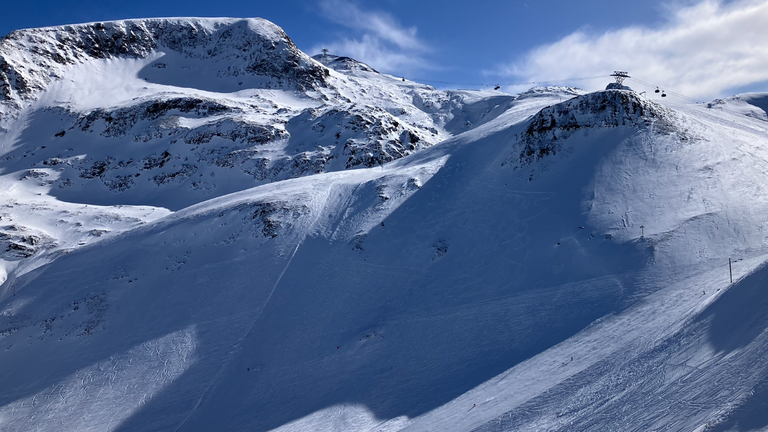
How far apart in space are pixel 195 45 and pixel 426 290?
69.4 meters

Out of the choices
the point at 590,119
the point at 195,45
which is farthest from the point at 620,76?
the point at 195,45

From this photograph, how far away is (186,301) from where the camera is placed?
27.1 metres

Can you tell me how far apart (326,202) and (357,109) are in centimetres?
2405

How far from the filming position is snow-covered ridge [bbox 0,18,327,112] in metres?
65.4

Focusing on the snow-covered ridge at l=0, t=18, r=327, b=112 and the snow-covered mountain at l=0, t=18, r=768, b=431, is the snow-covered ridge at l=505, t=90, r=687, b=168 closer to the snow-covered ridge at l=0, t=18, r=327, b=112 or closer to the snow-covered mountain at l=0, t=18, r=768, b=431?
the snow-covered mountain at l=0, t=18, r=768, b=431

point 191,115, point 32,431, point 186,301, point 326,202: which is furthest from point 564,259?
point 191,115

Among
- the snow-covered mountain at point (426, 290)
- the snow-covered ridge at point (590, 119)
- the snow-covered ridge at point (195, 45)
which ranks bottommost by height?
the snow-covered mountain at point (426, 290)

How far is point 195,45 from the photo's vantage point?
74750 mm

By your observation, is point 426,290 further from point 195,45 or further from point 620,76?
point 195,45

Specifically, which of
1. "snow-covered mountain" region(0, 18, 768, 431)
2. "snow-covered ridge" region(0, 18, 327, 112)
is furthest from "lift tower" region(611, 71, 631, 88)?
"snow-covered ridge" region(0, 18, 327, 112)

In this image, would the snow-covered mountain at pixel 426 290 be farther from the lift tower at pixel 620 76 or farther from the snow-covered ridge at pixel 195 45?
the snow-covered ridge at pixel 195 45

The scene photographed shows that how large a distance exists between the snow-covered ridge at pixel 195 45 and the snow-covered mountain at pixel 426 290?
30998 mm

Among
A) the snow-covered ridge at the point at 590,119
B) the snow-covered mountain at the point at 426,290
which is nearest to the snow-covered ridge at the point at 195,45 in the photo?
the snow-covered mountain at the point at 426,290

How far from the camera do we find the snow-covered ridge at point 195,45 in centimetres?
6538
